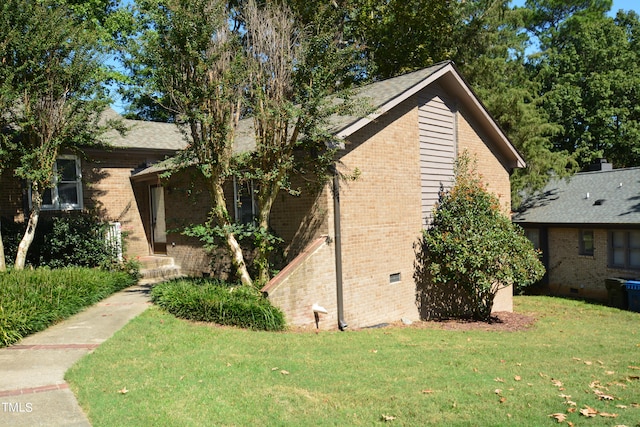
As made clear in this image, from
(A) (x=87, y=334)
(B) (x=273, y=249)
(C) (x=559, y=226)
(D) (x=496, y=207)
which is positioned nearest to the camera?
(A) (x=87, y=334)

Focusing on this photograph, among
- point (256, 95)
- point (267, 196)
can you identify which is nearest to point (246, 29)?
point (256, 95)

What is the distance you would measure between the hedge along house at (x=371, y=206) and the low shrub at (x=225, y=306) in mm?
373

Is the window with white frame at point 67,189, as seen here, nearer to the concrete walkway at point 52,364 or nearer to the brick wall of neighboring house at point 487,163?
the concrete walkway at point 52,364

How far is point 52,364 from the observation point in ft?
21.9

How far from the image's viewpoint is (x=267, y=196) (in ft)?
34.1

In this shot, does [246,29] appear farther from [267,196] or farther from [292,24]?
[267,196]

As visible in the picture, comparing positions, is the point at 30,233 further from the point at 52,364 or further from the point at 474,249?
the point at 474,249

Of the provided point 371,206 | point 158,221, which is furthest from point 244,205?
point 158,221

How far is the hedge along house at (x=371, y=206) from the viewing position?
1027 centimetres

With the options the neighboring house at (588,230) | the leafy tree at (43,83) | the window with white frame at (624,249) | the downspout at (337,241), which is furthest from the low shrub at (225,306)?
the window with white frame at (624,249)

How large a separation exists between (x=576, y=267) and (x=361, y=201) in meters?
13.1

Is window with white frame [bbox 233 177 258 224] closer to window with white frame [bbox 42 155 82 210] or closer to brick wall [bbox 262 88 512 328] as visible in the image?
brick wall [bbox 262 88 512 328]

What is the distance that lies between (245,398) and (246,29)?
7.95m

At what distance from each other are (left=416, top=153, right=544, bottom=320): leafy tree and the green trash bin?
6123mm
